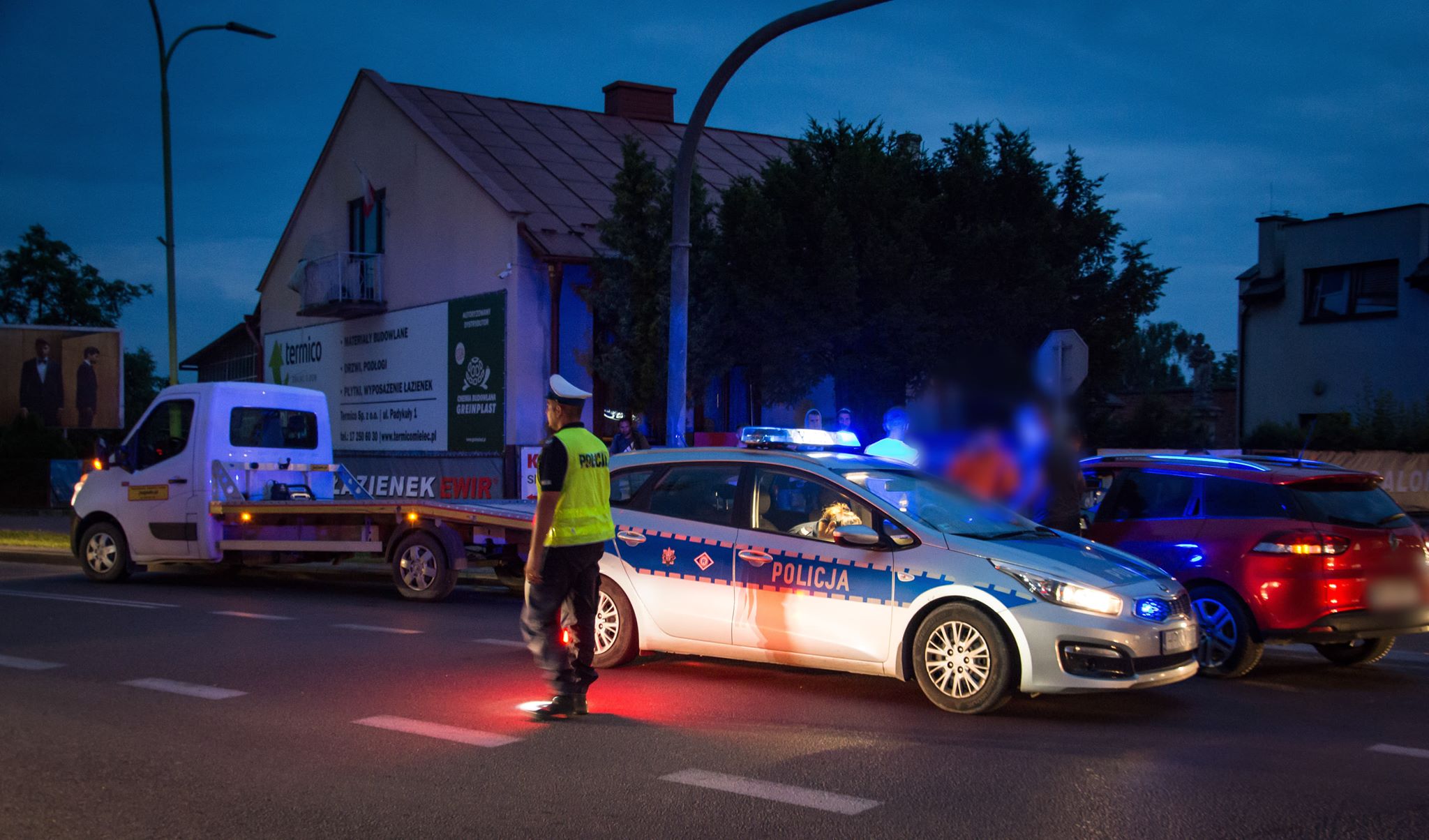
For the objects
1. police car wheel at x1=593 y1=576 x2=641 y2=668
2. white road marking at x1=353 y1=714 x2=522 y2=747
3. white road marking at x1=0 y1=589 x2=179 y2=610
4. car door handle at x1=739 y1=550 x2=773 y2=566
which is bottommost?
white road marking at x1=0 y1=589 x2=179 y2=610

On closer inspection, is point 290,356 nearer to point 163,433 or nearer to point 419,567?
point 163,433

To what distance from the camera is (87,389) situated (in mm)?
40156

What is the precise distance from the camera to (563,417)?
696 cm

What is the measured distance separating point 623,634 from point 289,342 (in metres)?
27.0

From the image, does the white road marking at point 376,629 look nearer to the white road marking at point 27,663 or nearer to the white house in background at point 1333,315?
the white road marking at point 27,663

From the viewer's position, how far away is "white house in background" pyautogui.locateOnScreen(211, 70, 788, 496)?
2492cm

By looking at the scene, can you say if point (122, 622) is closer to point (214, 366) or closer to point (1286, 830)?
point (1286, 830)

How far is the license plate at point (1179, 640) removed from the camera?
6.97 metres

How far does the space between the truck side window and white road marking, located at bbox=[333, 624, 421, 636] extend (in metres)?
4.62

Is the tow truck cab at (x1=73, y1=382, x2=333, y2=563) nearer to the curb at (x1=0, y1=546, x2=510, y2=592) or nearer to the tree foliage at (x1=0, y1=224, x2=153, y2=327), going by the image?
the curb at (x1=0, y1=546, x2=510, y2=592)

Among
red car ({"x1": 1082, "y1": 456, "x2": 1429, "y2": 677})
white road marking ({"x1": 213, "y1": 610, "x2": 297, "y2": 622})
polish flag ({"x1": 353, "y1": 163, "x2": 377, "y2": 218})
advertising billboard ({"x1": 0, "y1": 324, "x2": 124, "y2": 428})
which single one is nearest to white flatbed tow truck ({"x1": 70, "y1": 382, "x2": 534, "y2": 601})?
white road marking ({"x1": 213, "y1": 610, "x2": 297, "y2": 622})

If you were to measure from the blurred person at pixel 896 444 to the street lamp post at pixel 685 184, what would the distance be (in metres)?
2.01

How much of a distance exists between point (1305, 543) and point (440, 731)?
5380 millimetres

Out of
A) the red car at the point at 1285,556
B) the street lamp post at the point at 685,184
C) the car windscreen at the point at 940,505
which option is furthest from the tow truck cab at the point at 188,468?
the red car at the point at 1285,556
